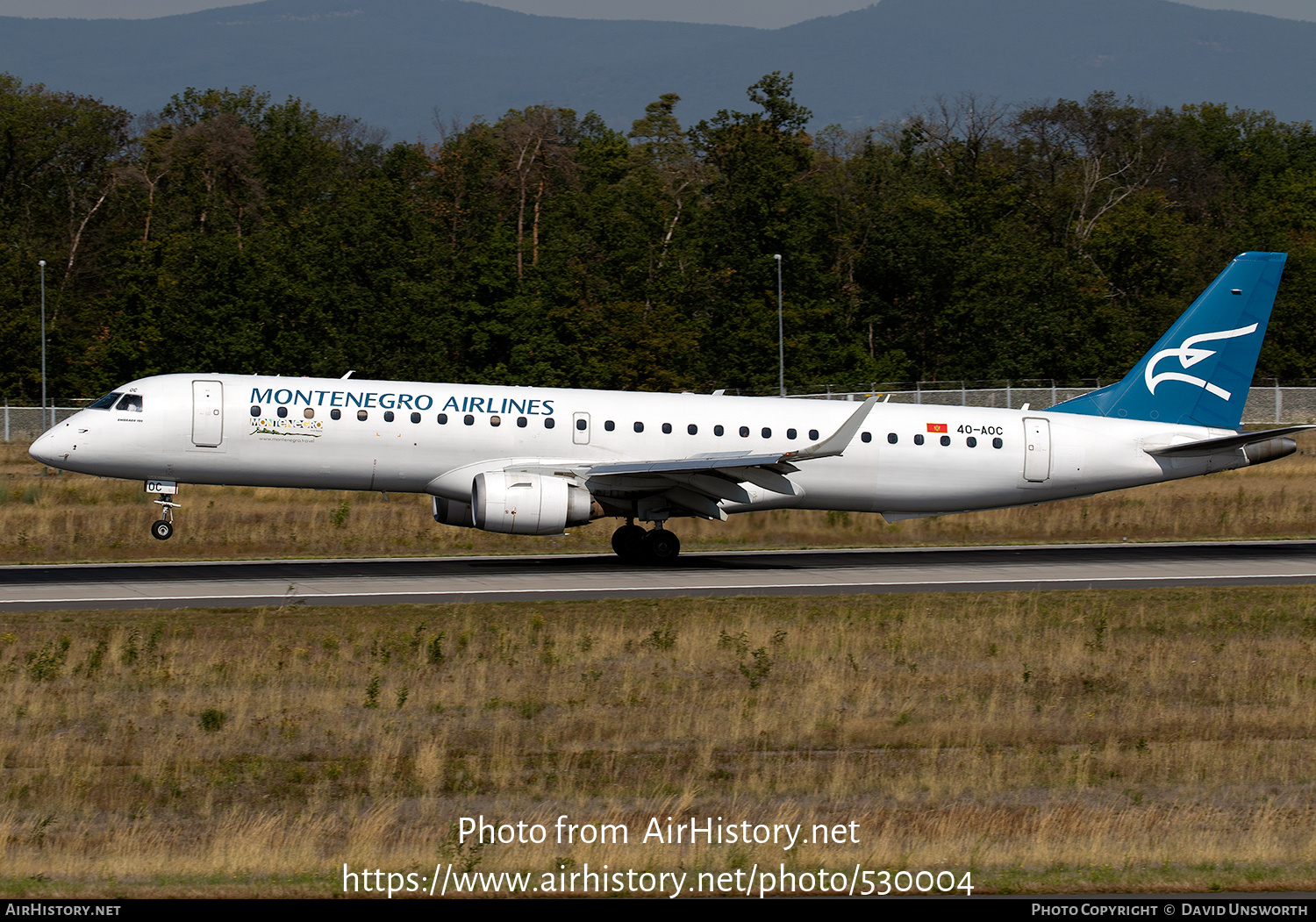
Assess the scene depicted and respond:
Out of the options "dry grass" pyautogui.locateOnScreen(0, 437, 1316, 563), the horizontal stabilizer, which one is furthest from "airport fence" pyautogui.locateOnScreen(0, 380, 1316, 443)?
the horizontal stabilizer

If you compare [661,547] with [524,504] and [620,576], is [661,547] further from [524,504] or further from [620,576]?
[524,504]

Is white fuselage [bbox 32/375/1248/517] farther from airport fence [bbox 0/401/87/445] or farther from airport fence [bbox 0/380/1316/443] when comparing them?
airport fence [bbox 0/401/87/445]

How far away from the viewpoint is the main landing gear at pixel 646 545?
104 ft

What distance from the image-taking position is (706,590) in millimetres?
27609

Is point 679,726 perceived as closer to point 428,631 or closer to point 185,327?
point 428,631

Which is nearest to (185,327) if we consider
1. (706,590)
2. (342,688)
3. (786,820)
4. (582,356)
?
(582,356)

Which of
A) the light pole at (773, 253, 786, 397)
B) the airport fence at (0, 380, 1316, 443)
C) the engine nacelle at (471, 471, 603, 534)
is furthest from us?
the airport fence at (0, 380, 1316, 443)

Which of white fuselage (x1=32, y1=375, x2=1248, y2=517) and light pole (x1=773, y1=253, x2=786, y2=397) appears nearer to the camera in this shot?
white fuselage (x1=32, y1=375, x2=1248, y2=517)

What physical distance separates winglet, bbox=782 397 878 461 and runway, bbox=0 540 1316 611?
2577 millimetres

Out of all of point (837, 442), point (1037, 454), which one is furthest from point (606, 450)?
point (1037, 454)

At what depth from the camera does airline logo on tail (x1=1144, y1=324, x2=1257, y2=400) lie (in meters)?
34.5

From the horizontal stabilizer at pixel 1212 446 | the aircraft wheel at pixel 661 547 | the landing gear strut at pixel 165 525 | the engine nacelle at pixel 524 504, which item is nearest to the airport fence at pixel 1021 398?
the horizontal stabilizer at pixel 1212 446

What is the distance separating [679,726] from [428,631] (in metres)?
6.83

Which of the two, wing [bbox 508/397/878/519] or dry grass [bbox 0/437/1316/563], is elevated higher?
wing [bbox 508/397/878/519]
